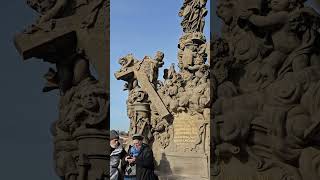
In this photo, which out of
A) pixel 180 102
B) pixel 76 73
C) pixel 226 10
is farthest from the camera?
pixel 180 102

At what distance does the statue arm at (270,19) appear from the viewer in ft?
7.45

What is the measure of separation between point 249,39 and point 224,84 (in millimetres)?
264

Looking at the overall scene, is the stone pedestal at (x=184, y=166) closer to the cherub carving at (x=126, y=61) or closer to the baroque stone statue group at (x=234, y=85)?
the cherub carving at (x=126, y=61)

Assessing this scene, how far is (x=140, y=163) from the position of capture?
4.49 m

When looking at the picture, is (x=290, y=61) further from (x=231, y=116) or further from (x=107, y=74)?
(x=107, y=74)

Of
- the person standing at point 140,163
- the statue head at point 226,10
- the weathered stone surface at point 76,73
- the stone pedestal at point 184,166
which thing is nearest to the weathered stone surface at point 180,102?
the stone pedestal at point 184,166

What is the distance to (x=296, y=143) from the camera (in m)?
2.12

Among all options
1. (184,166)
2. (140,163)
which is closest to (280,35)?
(140,163)

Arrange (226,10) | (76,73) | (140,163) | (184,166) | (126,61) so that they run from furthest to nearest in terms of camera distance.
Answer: (126,61), (184,166), (140,163), (76,73), (226,10)

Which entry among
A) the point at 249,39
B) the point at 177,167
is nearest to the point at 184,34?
the point at 177,167

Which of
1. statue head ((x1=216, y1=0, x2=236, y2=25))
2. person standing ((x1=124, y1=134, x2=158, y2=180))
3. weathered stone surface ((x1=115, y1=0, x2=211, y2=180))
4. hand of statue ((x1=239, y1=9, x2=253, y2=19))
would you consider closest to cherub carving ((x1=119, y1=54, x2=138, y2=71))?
weathered stone surface ((x1=115, y1=0, x2=211, y2=180))

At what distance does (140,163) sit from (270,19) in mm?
2514

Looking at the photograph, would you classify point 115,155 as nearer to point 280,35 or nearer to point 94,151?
point 94,151

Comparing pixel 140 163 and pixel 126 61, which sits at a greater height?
pixel 126 61
